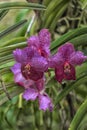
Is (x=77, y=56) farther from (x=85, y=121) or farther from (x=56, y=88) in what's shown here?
(x=56, y=88)

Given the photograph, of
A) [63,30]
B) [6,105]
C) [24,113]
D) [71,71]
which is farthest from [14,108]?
[71,71]

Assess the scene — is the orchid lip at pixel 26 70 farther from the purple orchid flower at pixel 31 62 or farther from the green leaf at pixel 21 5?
the green leaf at pixel 21 5

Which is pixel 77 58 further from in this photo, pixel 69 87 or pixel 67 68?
pixel 69 87

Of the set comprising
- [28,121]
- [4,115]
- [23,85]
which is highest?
[23,85]

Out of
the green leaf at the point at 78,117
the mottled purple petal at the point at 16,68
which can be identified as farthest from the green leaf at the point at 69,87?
the mottled purple petal at the point at 16,68

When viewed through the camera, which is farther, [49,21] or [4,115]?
[4,115]

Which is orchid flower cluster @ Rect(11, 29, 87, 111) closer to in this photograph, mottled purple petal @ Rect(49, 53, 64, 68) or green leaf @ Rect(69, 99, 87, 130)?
mottled purple petal @ Rect(49, 53, 64, 68)
